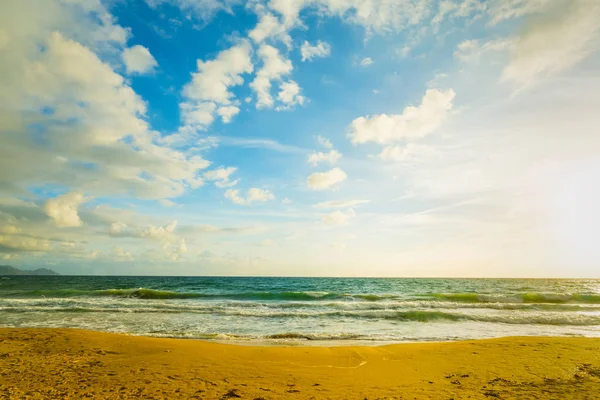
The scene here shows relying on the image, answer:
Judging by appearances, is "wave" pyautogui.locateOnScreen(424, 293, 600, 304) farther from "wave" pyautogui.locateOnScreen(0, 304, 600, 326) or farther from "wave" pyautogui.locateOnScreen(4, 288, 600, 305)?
"wave" pyautogui.locateOnScreen(0, 304, 600, 326)

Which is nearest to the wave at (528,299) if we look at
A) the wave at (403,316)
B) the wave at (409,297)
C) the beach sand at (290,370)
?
the wave at (409,297)

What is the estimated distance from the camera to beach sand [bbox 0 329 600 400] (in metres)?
5.80

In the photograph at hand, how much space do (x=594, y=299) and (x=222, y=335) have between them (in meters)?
36.1

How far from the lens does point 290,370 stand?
24.5 ft

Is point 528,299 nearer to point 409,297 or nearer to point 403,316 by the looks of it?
point 409,297

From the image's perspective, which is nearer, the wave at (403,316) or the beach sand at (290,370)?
the beach sand at (290,370)

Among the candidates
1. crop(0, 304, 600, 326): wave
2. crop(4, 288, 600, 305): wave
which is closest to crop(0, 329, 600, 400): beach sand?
crop(0, 304, 600, 326): wave

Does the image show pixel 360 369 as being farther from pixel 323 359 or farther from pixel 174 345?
pixel 174 345

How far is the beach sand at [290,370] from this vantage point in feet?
19.0

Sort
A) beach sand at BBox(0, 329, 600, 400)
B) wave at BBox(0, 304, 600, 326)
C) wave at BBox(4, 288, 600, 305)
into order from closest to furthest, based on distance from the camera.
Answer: beach sand at BBox(0, 329, 600, 400), wave at BBox(0, 304, 600, 326), wave at BBox(4, 288, 600, 305)

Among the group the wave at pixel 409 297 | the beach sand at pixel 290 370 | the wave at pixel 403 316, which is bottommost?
the wave at pixel 409 297

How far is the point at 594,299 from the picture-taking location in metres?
29.8

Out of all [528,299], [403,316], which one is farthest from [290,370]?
[528,299]

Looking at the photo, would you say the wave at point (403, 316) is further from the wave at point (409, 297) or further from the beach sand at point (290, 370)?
the wave at point (409, 297)
